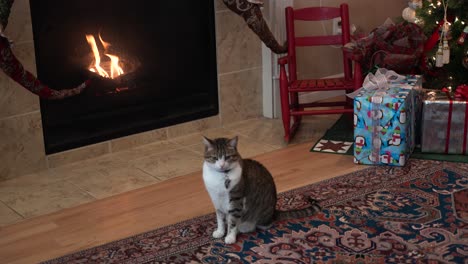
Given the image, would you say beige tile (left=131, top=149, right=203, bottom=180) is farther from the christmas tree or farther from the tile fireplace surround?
the christmas tree

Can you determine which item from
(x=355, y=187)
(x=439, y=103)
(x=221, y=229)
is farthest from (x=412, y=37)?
(x=221, y=229)

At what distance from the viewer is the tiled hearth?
3328mm

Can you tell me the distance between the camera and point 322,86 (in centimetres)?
392

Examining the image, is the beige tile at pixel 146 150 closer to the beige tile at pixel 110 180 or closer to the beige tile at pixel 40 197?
the beige tile at pixel 110 180

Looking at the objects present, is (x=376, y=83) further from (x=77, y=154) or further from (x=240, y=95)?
(x=77, y=154)

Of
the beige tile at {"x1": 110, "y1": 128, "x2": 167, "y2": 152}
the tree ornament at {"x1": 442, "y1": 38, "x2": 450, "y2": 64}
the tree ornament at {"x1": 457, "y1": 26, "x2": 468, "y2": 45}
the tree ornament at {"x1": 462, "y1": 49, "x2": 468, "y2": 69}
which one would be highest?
the tree ornament at {"x1": 457, "y1": 26, "x2": 468, "y2": 45}

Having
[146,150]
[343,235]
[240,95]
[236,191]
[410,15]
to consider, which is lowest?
[343,235]

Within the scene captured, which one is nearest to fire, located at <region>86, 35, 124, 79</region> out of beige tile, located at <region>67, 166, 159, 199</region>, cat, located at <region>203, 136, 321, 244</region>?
Answer: beige tile, located at <region>67, 166, 159, 199</region>

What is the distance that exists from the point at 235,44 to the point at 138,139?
875 mm

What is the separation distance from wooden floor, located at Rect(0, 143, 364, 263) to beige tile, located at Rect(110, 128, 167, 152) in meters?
0.60

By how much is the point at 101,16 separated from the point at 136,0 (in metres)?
0.24

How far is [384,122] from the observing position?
11.4 feet

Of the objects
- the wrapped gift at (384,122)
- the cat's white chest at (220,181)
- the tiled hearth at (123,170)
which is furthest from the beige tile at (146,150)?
the cat's white chest at (220,181)

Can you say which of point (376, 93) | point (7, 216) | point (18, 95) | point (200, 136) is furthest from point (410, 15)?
point (7, 216)
